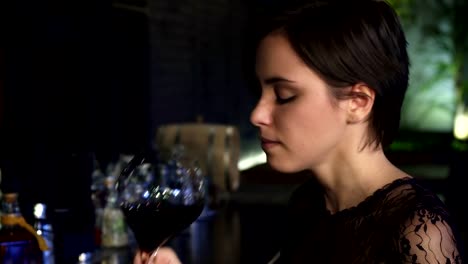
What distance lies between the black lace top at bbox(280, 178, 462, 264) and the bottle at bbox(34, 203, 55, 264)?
65 centimetres

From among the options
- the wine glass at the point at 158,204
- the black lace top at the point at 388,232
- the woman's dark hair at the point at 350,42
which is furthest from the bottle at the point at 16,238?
the woman's dark hair at the point at 350,42

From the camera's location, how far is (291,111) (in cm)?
110

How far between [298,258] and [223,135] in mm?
1723

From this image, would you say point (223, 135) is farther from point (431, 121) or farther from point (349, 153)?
point (431, 121)

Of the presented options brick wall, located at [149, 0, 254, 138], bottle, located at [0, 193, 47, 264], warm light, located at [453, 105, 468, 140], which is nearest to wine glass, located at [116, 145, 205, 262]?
bottle, located at [0, 193, 47, 264]

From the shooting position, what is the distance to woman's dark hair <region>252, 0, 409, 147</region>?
107 centimetres

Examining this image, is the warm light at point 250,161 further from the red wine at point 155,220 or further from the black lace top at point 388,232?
the red wine at point 155,220

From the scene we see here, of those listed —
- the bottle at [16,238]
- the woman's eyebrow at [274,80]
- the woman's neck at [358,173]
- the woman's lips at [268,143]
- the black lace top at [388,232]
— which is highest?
the woman's eyebrow at [274,80]

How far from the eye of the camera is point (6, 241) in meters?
1.48

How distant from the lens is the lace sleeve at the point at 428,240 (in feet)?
3.22

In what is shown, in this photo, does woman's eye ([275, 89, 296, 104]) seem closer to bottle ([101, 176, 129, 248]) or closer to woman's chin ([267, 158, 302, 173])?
woman's chin ([267, 158, 302, 173])

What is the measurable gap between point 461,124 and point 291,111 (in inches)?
293

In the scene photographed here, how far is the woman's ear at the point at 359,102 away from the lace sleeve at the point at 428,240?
0.19m

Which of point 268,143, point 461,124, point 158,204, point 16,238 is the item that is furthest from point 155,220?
point 461,124
